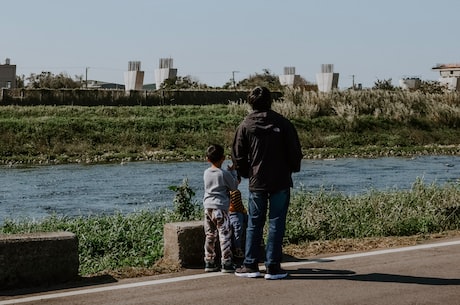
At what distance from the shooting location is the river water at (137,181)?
21.8 meters

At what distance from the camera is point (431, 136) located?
161 ft

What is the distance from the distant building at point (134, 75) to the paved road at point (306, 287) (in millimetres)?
51823

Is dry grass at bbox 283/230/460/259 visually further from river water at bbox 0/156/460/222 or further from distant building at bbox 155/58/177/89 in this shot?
distant building at bbox 155/58/177/89

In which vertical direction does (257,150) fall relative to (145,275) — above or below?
above

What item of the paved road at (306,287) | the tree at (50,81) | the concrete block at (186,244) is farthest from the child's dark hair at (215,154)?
the tree at (50,81)

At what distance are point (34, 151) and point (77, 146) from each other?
2.21m

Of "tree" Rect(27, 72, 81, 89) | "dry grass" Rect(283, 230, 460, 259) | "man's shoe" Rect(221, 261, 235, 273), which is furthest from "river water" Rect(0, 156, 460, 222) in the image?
"tree" Rect(27, 72, 81, 89)

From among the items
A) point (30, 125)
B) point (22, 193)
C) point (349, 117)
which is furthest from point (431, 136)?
point (22, 193)

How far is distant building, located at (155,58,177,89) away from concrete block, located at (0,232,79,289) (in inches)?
2239

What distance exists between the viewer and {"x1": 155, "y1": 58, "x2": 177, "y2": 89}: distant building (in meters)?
65.6

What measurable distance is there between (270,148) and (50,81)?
53.0m

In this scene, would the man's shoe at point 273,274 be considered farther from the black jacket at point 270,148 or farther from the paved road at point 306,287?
the black jacket at point 270,148

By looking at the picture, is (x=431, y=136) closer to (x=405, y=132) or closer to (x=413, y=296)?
(x=405, y=132)

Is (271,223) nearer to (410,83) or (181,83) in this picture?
(181,83)
